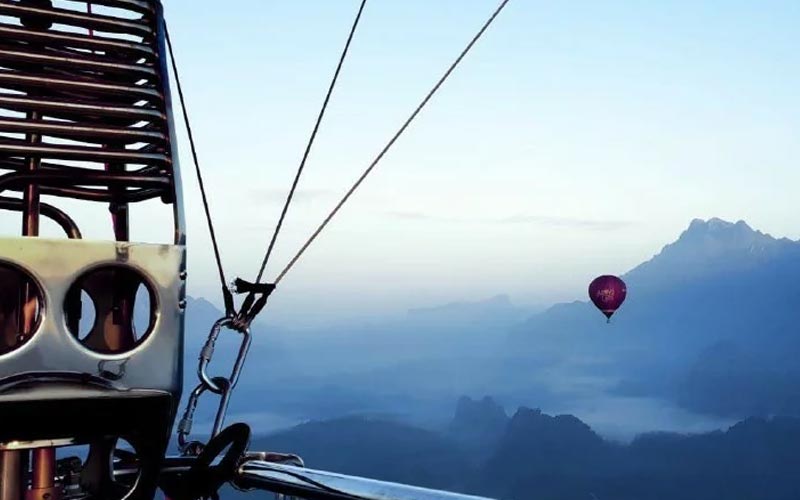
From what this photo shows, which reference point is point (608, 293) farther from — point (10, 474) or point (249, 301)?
point (10, 474)

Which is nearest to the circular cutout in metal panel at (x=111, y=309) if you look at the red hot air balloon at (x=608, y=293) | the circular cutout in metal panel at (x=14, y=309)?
the circular cutout in metal panel at (x=14, y=309)

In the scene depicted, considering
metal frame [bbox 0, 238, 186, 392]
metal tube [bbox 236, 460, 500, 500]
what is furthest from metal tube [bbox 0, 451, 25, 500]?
metal tube [bbox 236, 460, 500, 500]

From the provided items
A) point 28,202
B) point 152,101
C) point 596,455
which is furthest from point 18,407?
point 596,455

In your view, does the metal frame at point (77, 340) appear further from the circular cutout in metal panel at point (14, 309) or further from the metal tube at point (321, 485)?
the metal tube at point (321, 485)

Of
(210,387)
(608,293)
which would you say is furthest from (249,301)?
(608,293)

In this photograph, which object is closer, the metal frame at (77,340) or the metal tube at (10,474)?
the metal frame at (77,340)
